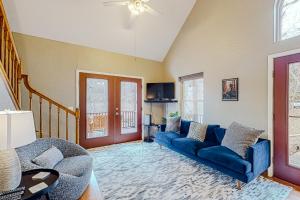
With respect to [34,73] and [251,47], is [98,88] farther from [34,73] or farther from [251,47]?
[251,47]

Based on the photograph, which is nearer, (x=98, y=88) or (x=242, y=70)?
(x=242, y=70)

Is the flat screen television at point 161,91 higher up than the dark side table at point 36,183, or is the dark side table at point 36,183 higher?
the flat screen television at point 161,91

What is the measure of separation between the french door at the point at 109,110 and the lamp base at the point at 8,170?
3273 mm

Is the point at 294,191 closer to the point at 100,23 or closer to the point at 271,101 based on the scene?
the point at 271,101

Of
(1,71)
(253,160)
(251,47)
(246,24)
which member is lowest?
(253,160)

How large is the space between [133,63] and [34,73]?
265cm

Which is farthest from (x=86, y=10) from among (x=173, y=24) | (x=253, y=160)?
(x=253, y=160)

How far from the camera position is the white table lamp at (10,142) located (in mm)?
1241

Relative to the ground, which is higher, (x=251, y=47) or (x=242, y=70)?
(x=251, y=47)

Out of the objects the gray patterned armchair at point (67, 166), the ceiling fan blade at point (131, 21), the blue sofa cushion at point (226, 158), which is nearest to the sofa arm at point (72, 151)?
the gray patterned armchair at point (67, 166)

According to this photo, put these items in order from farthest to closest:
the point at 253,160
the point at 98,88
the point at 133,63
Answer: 1. the point at 133,63
2. the point at 98,88
3. the point at 253,160

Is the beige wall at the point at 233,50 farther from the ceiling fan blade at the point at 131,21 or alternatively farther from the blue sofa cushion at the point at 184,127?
the ceiling fan blade at the point at 131,21

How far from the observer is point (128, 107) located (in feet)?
17.8

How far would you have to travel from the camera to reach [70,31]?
13.6 feet
